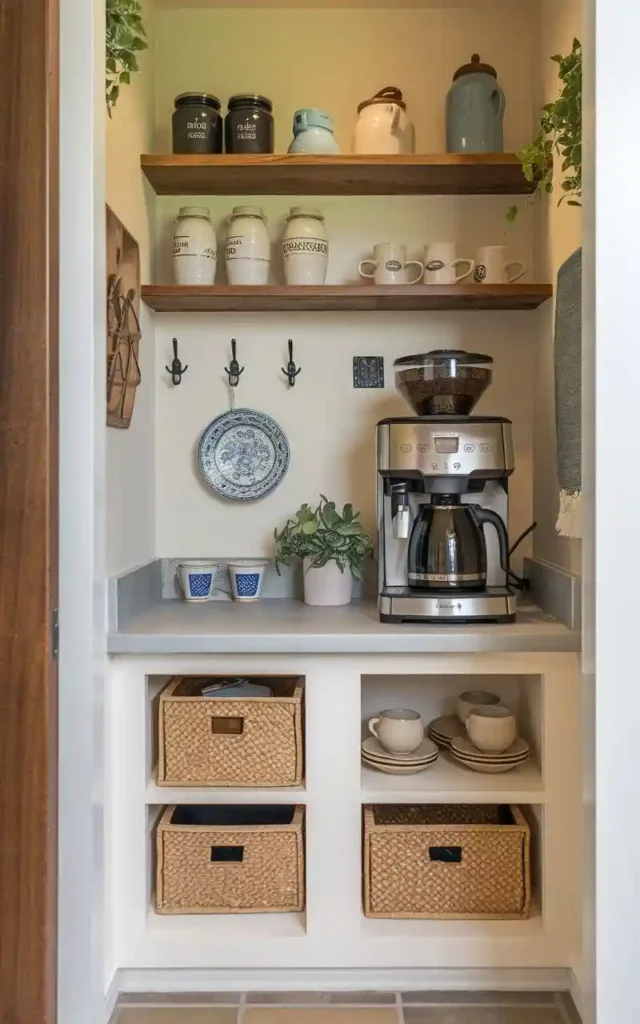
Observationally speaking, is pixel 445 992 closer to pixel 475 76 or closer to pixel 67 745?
pixel 67 745

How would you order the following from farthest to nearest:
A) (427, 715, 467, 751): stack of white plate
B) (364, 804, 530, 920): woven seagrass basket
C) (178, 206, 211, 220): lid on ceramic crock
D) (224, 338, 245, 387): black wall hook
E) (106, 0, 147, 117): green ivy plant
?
(224, 338, 245, 387): black wall hook → (178, 206, 211, 220): lid on ceramic crock → (427, 715, 467, 751): stack of white plate → (364, 804, 530, 920): woven seagrass basket → (106, 0, 147, 117): green ivy plant

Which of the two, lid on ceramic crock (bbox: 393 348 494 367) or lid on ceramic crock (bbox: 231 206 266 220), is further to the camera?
lid on ceramic crock (bbox: 231 206 266 220)

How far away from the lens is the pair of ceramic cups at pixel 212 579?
6.27 feet

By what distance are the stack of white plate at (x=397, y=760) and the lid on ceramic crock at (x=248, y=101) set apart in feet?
5.17

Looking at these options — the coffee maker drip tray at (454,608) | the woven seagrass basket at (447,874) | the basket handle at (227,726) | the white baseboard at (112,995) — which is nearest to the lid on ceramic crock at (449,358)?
the coffee maker drip tray at (454,608)

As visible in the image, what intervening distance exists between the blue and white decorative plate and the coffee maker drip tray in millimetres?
596

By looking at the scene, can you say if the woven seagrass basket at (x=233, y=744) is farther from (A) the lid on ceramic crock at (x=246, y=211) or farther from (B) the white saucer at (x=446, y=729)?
(A) the lid on ceramic crock at (x=246, y=211)

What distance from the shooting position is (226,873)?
154 cm

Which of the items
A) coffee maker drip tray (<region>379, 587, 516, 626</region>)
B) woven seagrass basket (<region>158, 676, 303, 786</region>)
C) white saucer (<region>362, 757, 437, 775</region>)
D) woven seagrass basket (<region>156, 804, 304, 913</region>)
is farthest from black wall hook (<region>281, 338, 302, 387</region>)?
woven seagrass basket (<region>156, 804, 304, 913</region>)

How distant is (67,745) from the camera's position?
113cm

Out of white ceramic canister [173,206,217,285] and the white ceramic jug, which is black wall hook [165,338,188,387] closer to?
white ceramic canister [173,206,217,285]

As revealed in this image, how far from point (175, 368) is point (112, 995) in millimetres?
1448

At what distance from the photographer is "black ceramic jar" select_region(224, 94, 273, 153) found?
185cm

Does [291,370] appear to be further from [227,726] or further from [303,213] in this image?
[227,726]
